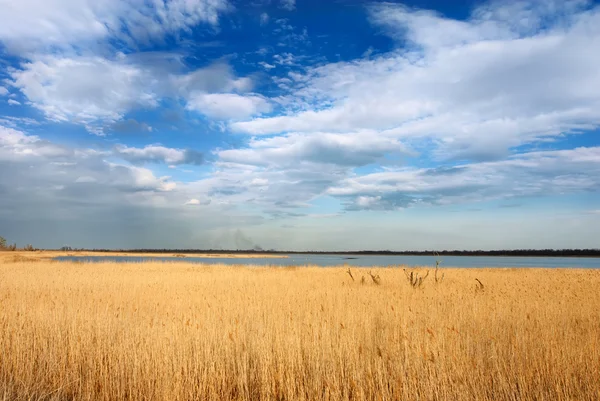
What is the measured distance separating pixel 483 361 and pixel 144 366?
605cm

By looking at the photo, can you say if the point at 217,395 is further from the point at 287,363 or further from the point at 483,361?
the point at 483,361

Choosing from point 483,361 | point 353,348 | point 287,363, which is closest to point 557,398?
point 483,361

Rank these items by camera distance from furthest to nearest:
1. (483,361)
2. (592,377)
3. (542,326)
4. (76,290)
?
(76,290), (542,326), (483,361), (592,377)

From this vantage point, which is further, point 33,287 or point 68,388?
point 33,287

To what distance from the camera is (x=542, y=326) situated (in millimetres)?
9945

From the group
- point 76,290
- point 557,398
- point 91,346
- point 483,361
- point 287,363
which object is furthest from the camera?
point 76,290

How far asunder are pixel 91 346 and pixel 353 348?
5.09 metres

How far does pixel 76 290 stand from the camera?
1770 cm

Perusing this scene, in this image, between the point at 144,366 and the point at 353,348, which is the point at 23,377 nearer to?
the point at 144,366

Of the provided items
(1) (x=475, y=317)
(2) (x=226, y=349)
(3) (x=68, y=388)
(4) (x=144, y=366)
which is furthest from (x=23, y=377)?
(1) (x=475, y=317)

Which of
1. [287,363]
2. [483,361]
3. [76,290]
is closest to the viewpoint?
[287,363]

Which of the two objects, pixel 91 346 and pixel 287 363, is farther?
pixel 91 346

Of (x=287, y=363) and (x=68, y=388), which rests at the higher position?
(x=287, y=363)

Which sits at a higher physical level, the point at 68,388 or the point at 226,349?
the point at 226,349
